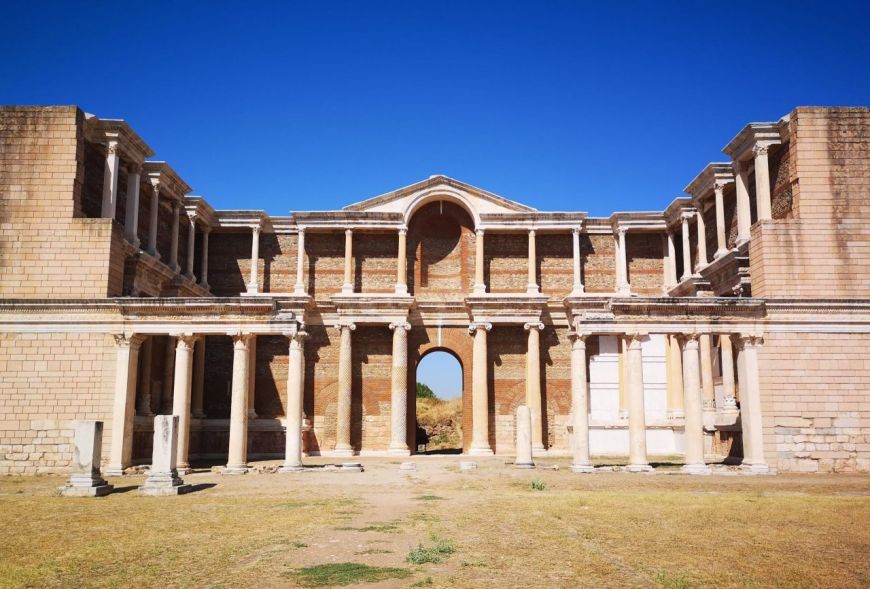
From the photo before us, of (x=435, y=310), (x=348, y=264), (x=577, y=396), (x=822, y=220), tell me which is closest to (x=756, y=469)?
(x=577, y=396)

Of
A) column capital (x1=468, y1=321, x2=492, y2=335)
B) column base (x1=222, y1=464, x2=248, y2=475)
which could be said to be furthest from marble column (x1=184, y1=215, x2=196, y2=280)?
column capital (x1=468, y1=321, x2=492, y2=335)

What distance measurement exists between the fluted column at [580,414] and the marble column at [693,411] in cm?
330

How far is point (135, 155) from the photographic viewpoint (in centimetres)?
2803

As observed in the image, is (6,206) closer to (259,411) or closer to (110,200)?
(110,200)

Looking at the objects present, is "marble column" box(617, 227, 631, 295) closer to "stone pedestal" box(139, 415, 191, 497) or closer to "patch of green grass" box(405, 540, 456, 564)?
"stone pedestal" box(139, 415, 191, 497)

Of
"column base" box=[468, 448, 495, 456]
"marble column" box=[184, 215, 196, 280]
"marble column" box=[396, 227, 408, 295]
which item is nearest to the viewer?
"column base" box=[468, 448, 495, 456]

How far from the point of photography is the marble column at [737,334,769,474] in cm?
2369

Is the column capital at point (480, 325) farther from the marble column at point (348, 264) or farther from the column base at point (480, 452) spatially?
the marble column at point (348, 264)

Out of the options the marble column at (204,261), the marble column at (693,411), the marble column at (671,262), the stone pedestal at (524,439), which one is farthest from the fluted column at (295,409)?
the marble column at (671,262)

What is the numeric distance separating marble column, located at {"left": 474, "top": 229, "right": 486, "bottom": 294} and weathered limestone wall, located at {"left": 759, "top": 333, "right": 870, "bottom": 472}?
46.8ft

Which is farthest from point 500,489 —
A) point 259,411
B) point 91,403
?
point 259,411

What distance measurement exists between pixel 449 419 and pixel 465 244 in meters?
17.7

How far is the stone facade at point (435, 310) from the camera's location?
80.2 feet

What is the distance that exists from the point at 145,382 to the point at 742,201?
2503cm
